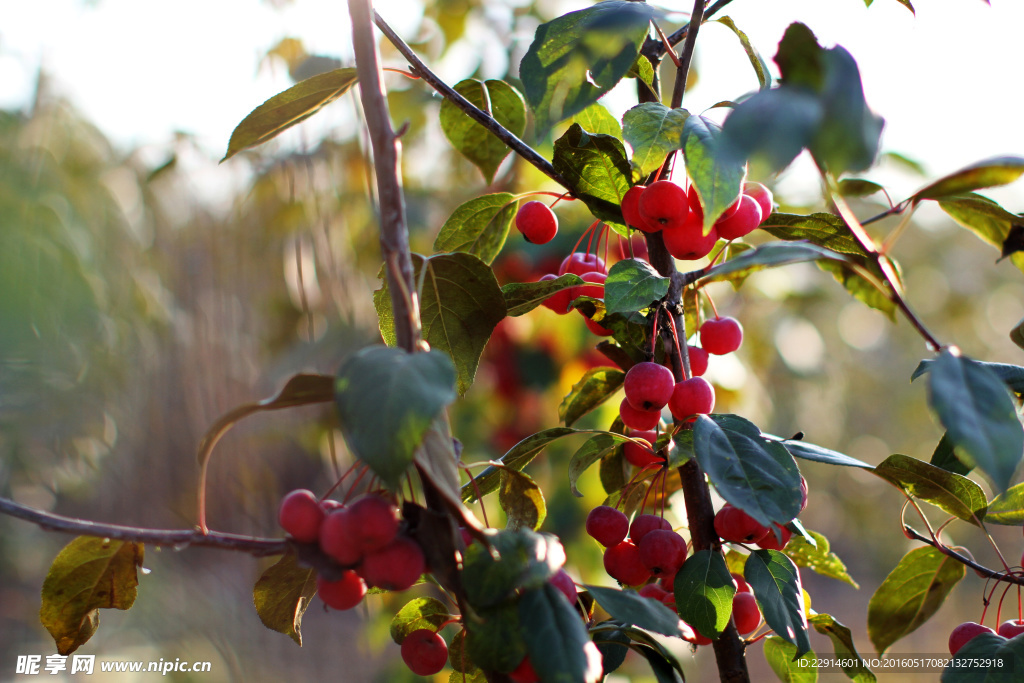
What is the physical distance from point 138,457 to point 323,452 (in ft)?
4.40

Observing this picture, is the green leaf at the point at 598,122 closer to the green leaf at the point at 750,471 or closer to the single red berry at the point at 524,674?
the green leaf at the point at 750,471

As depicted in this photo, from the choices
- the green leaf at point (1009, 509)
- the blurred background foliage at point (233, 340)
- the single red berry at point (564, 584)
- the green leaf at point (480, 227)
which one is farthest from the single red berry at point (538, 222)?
the blurred background foliage at point (233, 340)

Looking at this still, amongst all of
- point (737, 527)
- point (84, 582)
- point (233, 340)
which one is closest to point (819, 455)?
point (737, 527)

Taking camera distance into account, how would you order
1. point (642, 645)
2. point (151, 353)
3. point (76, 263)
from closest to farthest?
point (642, 645)
point (76, 263)
point (151, 353)

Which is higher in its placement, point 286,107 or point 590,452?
point 286,107

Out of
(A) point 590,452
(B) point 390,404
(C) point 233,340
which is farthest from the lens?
(C) point 233,340

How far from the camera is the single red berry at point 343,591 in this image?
27cm

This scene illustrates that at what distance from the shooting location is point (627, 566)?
409mm

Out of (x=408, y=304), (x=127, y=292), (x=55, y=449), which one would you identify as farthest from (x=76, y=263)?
(x=408, y=304)

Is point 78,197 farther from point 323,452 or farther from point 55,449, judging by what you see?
point 323,452

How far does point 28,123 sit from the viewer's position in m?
2.03

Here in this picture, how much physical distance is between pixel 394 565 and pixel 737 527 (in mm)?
222

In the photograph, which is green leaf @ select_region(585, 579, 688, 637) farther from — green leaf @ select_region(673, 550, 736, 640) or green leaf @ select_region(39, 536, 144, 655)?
green leaf @ select_region(39, 536, 144, 655)

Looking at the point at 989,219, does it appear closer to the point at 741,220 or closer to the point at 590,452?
the point at 741,220
